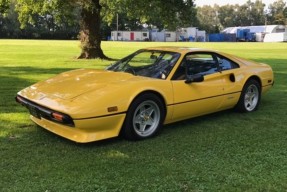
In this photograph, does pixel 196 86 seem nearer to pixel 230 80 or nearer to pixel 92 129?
pixel 230 80

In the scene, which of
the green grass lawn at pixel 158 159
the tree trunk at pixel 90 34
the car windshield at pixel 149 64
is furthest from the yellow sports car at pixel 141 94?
the tree trunk at pixel 90 34

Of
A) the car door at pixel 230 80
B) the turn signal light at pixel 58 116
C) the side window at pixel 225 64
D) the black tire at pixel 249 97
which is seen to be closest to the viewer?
the turn signal light at pixel 58 116

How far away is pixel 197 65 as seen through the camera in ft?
19.9

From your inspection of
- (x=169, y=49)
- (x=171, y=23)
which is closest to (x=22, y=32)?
(x=171, y=23)

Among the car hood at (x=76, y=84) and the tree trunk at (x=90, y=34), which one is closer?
the car hood at (x=76, y=84)

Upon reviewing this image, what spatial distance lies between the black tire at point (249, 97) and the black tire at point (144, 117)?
2008mm

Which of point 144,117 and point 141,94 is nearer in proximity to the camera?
point 141,94

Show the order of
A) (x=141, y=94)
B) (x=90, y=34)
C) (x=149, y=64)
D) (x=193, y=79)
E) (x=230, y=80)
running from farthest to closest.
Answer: (x=90, y=34) → (x=230, y=80) → (x=149, y=64) → (x=193, y=79) → (x=141, y=94)

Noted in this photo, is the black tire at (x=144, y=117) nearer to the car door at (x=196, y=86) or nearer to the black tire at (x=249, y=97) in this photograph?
the car door at (x=196, y=86)

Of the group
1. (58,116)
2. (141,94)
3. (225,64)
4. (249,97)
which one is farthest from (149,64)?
(249,97)

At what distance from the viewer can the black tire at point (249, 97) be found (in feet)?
21.9

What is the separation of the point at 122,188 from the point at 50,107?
1586mm

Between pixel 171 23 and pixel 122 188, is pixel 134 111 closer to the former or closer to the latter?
pixel 122 188

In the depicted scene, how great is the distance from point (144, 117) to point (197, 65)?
1.45 m
